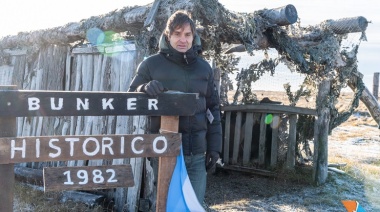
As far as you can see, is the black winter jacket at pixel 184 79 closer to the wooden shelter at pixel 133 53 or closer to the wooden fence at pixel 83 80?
the wooden fence at pixel 83 80

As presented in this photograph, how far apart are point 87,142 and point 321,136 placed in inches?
204

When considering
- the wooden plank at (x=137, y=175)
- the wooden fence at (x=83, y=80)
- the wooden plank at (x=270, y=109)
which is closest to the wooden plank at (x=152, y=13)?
the wooden fence at (x=83, y=80)

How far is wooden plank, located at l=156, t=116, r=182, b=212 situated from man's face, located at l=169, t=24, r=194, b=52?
0.53 m

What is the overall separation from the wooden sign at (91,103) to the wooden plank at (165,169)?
3.0 inches

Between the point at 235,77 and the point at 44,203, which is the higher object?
the point at 235,77

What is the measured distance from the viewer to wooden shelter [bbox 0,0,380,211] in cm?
536

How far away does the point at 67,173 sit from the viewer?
2.90 metres

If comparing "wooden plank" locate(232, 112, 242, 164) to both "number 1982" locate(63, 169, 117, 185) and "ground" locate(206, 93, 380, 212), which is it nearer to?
"ground" locate(206, 93, 380, 212)

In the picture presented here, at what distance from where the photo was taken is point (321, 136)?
7.36 meters

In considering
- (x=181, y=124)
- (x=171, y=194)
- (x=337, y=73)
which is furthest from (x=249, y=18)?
(x=171, y=194)

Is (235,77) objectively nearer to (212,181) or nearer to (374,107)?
(212,181)

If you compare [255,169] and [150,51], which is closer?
[150,51]

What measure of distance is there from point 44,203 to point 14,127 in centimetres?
301

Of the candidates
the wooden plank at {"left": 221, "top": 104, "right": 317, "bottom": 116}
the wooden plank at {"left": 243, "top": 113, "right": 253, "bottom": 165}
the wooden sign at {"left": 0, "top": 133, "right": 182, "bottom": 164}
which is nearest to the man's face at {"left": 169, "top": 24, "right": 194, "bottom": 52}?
the wooden sign at {"left": 0, "top": 133, "right": 182, "bottom": 164}
